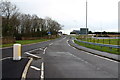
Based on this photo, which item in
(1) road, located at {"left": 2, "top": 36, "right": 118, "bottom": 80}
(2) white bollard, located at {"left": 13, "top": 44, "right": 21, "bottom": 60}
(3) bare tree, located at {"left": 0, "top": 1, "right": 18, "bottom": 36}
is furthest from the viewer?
(3) bare tree, located at {"left": 0, "top": 1, "right": 18, "bottom": 36}

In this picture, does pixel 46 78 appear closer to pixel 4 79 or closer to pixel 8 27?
pixel 4 79

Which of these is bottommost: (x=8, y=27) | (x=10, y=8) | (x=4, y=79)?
(x=4, y=79)

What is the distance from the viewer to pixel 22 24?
8075cm

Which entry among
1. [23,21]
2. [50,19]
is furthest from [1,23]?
[50,19]

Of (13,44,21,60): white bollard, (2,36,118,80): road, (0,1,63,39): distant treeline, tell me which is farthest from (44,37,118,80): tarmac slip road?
(0,1,63,39): distant treeline

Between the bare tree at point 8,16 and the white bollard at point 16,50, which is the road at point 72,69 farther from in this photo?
the bare tree at point 8,16

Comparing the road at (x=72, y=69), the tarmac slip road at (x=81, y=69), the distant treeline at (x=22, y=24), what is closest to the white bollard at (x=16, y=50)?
the road at (x=72, y=69)

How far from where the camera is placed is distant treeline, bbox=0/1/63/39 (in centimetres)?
5259

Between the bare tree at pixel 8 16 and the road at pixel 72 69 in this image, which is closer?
the road at pixel 72 69

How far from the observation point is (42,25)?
103 m

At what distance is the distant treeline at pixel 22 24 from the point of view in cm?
5259

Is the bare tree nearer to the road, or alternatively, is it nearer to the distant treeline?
the distant treeline

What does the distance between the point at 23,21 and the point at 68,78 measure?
7305 centimetres

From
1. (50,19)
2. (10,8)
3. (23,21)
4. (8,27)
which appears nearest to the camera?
(8,27)
